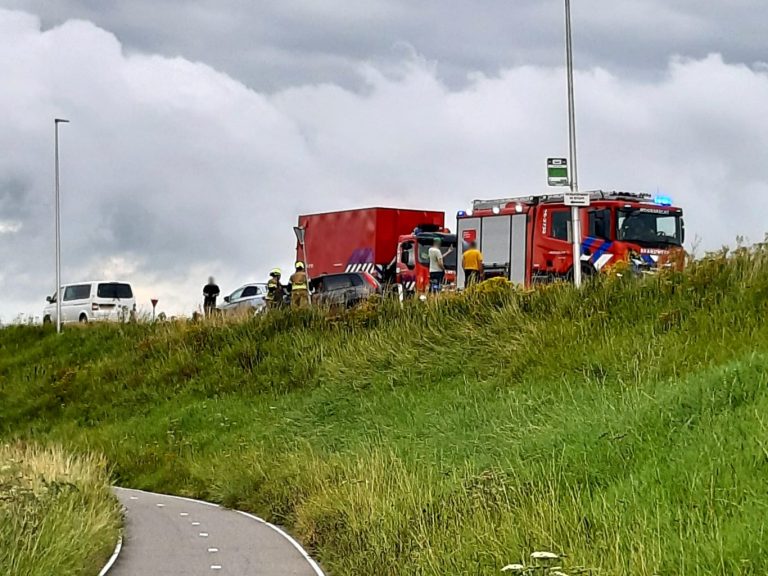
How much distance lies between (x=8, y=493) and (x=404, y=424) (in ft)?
24.9

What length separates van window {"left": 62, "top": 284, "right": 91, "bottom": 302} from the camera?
49750 millimetres

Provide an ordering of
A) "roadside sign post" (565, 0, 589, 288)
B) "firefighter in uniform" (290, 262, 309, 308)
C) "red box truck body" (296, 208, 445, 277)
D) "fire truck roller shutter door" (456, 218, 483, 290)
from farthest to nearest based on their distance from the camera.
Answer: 1. "red box truck body" (296, 208, 445, 277)
2. "fire truck roller shutter door" (456, 218, 483, 290)
3. "firefighter in uniform" (290, 262, 309, 308)
4. "roadside sign post" (565, 0, 589, 288)

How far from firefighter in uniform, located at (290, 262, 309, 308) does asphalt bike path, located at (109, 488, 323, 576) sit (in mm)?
12318

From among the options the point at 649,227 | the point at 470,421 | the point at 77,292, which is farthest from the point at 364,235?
the point at 470,421

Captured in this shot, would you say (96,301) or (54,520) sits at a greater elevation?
(96,301)

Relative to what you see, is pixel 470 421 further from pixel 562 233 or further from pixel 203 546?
pixel 562 233

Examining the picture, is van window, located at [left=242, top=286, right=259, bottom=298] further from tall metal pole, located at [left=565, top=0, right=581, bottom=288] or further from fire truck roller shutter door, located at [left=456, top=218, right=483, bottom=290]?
tall metal pole, located at [left=565, top=0, right=581, bottom=288]

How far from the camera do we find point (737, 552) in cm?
836

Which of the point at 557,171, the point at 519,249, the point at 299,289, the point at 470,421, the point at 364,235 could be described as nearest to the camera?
the point at 470,421

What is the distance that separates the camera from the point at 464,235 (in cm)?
3575

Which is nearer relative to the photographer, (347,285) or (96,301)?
(347,285)

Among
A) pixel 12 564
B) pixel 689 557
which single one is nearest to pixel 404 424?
pixel 12 564

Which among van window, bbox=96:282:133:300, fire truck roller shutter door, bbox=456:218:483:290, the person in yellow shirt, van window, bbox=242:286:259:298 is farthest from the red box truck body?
van window, bbox=96:282:133:300

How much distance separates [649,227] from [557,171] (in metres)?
7.65
